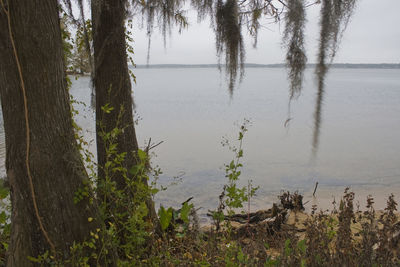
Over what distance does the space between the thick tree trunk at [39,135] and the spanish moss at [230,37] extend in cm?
182

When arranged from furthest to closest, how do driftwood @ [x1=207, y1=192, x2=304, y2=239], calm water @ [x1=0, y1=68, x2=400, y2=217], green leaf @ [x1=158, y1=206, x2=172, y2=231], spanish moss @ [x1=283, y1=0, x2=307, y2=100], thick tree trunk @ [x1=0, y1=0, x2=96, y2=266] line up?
calm water @ [x1=0, y1=68, x2=400, y2=217], driftwood @ [x1=207, y1=192, x2=304, y2=239], green leaf @ [x1=158, y1=206, x2=172, y2=231], spanish moss @ [x1=283, y1=0, x2=307, y2=100], thick tree trunk @ [x1=0, y1=0, x2=96, y2=266]

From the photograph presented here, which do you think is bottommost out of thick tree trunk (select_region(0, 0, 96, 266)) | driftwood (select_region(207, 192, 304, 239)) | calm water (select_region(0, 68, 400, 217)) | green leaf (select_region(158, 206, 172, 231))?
calm water (select_region(0, 68, 400, 217))

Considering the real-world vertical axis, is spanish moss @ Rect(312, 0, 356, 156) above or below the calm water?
above

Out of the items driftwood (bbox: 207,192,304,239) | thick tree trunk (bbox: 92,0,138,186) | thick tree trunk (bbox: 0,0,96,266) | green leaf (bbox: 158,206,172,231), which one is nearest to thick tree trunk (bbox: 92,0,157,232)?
thick tree trunk (bbox: 92,0,138,186)

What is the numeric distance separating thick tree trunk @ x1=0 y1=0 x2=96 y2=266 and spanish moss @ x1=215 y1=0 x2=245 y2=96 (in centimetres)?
182

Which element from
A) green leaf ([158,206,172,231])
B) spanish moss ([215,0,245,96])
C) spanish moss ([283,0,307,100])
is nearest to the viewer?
spanish moss ([283,0,307,100])

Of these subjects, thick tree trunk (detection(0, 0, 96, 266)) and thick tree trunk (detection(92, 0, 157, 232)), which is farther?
Result: thick tree trunk (detection(92, 0, 157, 232))

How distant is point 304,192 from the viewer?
7352 mm

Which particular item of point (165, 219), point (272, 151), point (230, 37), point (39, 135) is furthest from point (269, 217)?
point (272, 151)

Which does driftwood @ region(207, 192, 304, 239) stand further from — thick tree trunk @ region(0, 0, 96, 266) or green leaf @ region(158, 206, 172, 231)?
thick tree trunk @ region(0, 0, 96, 266)

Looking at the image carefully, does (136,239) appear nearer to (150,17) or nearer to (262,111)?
(150,17)

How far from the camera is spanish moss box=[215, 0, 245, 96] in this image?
136 inches

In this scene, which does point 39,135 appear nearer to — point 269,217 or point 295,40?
point 295,40

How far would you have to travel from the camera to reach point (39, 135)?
81.3 inches
